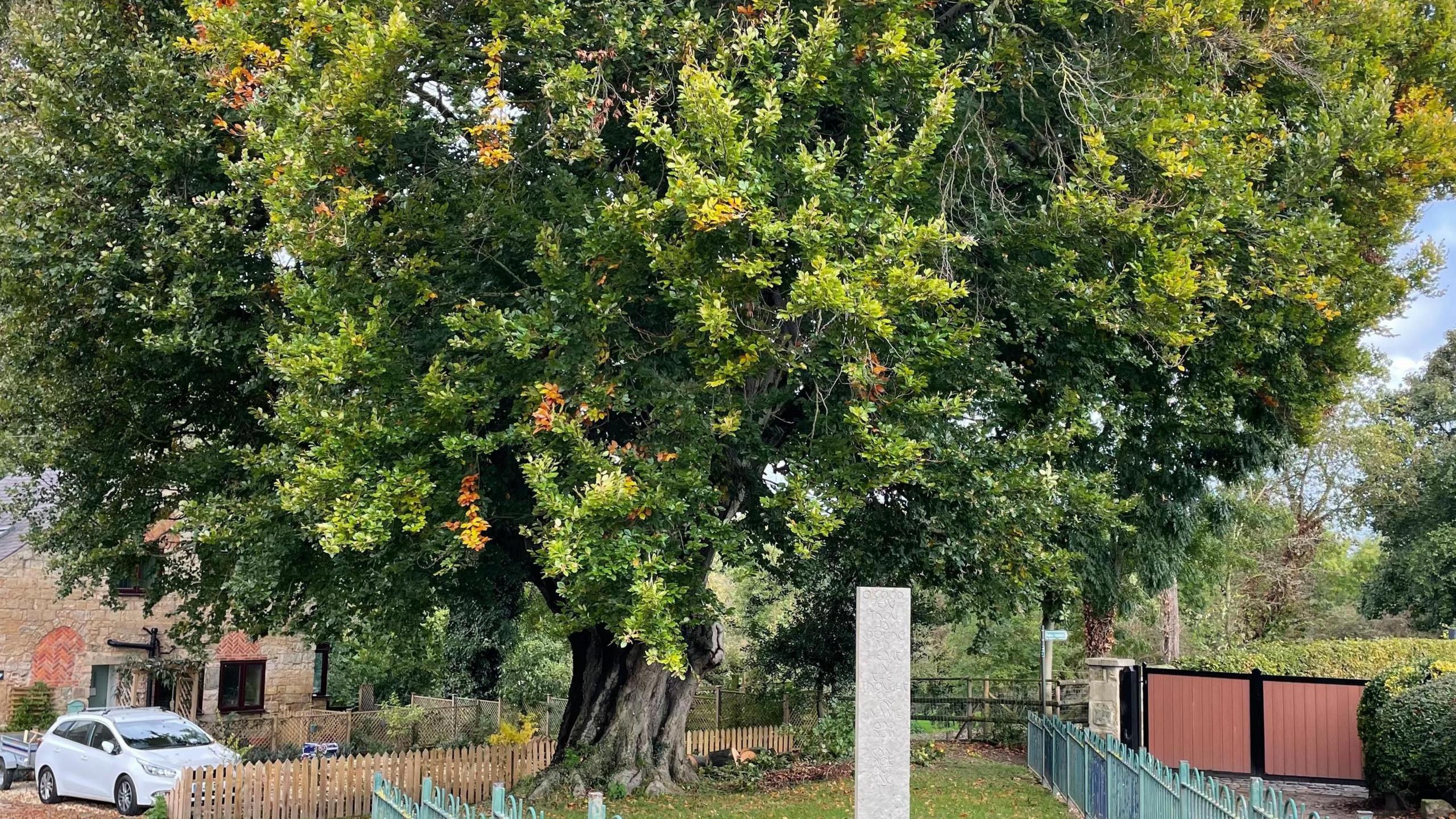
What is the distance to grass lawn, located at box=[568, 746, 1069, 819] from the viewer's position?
1384 centimetres

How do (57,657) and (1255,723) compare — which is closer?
(1255,723)

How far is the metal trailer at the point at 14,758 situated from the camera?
19.4 meters

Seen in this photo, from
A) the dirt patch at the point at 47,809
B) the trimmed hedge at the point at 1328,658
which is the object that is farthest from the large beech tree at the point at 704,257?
the trimmed hedge at the point at 1328,658

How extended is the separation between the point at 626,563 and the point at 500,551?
598 cm

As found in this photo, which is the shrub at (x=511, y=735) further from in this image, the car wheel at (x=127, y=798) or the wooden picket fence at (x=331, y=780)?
the car wheel at (x=127, y=798)

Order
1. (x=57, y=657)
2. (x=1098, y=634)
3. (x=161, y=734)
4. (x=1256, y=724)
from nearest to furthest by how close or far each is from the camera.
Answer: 1. (x=161, y=734)
2. (x=1256, y=724)
3. (x=57, y=657)
4. (x=1098, y=634)

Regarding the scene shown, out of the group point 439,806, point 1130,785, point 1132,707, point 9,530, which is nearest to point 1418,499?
point 1132,707

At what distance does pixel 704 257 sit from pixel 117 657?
22.0 meters

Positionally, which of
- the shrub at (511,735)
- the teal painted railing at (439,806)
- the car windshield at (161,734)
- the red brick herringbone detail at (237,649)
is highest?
the teal painted railing at (439,806)

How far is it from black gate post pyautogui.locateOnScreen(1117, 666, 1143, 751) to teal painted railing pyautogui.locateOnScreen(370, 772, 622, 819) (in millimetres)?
11216

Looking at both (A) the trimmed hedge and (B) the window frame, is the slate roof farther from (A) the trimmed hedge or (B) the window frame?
(A) the trimmed hedge

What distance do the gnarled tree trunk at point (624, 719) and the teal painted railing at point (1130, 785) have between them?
216 inches

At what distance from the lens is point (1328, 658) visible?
778 inches

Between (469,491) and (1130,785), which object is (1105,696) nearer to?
(1130,785)
